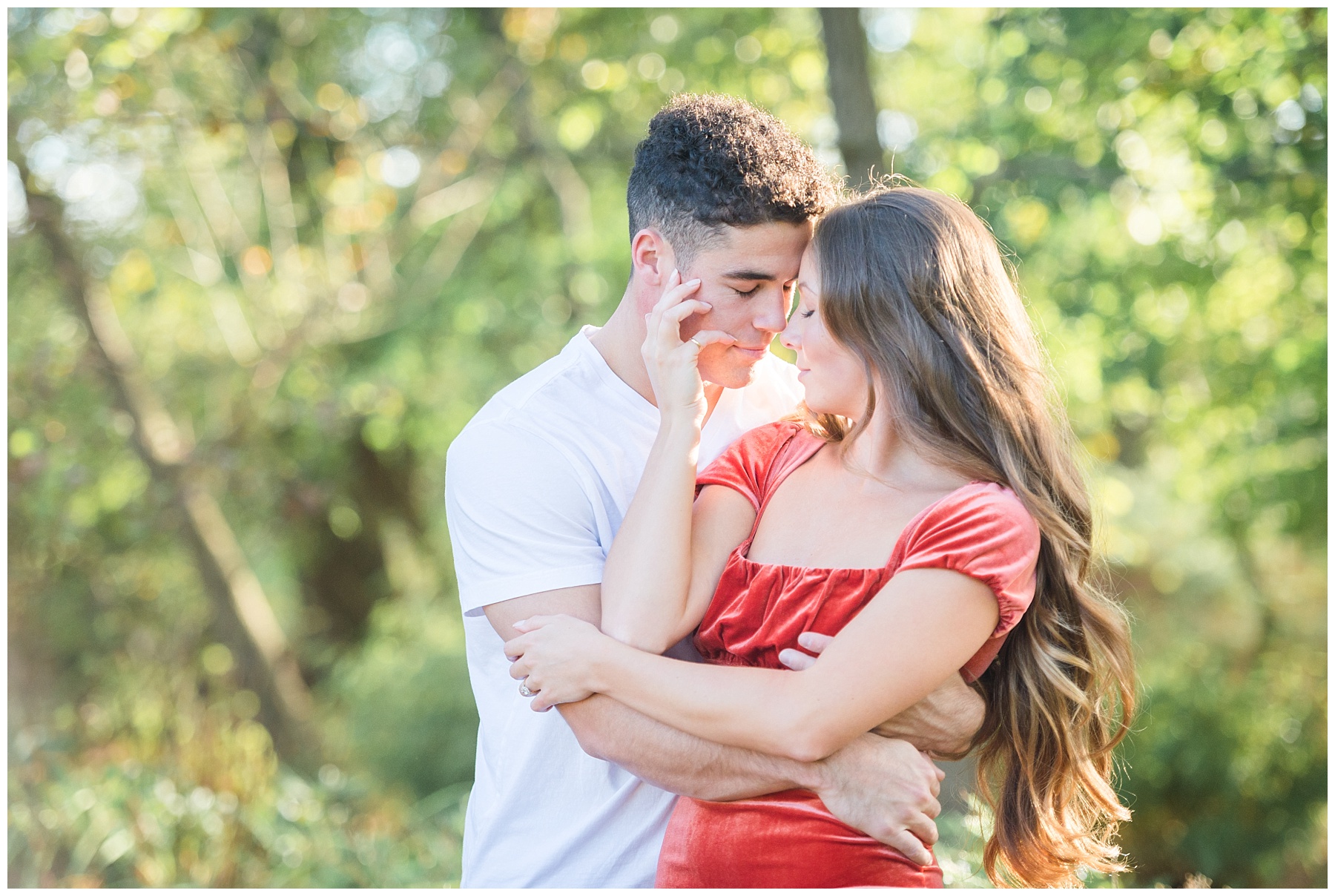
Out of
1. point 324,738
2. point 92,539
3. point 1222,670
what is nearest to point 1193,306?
point 1222,670

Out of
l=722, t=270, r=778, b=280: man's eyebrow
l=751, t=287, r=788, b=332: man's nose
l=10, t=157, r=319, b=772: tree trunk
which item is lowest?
l=10, t=157, r=319, b=772: tree trunk

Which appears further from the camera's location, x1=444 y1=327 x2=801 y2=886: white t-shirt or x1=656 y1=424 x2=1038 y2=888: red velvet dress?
x1=444 y1=327 x2=801 y2=886: white t-shirt

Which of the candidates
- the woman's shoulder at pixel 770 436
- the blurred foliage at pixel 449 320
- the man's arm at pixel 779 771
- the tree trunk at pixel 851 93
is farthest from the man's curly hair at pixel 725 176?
the tree trunk at pixel 851 93

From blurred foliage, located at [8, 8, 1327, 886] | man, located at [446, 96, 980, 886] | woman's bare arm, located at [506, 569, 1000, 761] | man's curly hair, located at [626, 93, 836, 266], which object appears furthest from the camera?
blurred foliage, located at [8, 8, 1327, 886]

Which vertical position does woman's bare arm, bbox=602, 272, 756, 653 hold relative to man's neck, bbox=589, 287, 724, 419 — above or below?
below

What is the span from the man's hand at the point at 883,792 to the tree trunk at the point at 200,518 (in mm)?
6041

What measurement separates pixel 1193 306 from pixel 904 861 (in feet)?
16.1

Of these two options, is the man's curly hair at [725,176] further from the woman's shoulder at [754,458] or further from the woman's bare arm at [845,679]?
the woman's bare arm at [845,679]

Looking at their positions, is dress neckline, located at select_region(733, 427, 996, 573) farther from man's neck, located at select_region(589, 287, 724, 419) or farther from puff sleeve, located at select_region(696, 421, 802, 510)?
man's neck, located at select_region(589, 287, 724, 419)

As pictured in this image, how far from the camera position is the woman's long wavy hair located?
2.01 meters

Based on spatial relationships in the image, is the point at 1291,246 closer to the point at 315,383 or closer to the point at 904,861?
the point at 904,861

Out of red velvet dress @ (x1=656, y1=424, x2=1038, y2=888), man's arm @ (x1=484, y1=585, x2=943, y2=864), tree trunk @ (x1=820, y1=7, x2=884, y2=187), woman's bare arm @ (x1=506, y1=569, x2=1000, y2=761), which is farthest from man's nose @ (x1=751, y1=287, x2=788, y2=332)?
tree trunk @ (x1=820, y1=7, x2=884, y2=187)

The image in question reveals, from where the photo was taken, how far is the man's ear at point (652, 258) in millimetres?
2377

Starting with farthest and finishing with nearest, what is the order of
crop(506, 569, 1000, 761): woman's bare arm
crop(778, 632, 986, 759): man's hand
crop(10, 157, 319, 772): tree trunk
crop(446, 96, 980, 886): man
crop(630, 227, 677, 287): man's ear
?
crop(10, 157, 319, 772): tree trunk < crop(630, 227, 677, 287): man's ear < crop(446, 96, 980, 886): man < crop(778, 632, 986, 759): man's hand < crop(506, 569, 1000, 761): woman's bare arm
